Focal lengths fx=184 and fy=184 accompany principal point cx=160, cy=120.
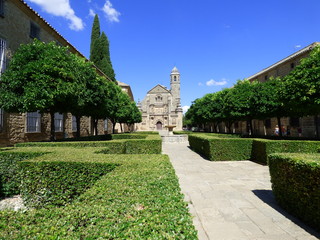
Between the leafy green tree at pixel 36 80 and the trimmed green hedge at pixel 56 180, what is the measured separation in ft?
18.7

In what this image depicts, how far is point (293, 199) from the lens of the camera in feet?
12.3

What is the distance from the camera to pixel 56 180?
4059 mm

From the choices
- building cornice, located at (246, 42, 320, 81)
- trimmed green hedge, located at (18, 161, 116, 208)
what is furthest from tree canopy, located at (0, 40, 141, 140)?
building cornice, located at (246, 42, 320, 81)

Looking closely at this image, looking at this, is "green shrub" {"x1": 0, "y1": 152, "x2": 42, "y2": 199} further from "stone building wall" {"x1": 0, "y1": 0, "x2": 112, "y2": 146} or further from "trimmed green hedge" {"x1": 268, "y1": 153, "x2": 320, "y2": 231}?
"stone building wall" {"x1": 0, "y1": 0, "x2": 112, "y2": 146}

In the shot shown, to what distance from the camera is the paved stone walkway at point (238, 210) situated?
3096 millimetres

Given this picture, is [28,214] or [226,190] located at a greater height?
[28,214]

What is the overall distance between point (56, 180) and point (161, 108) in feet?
189

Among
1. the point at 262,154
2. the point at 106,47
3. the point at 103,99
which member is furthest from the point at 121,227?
the point at 106,47

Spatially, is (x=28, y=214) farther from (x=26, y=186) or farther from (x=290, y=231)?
(x=290, y=231)

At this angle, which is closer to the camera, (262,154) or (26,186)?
(26,186)

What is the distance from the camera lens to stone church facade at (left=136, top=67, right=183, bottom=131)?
195ft

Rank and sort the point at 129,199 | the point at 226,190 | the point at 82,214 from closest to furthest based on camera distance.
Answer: the point at 82,214, the point at 129,199, the point at 226,190

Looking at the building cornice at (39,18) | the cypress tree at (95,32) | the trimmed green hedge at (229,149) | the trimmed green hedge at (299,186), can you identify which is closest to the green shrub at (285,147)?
the trimmed green hedge at (229,149)

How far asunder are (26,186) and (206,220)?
3999 millimetres
